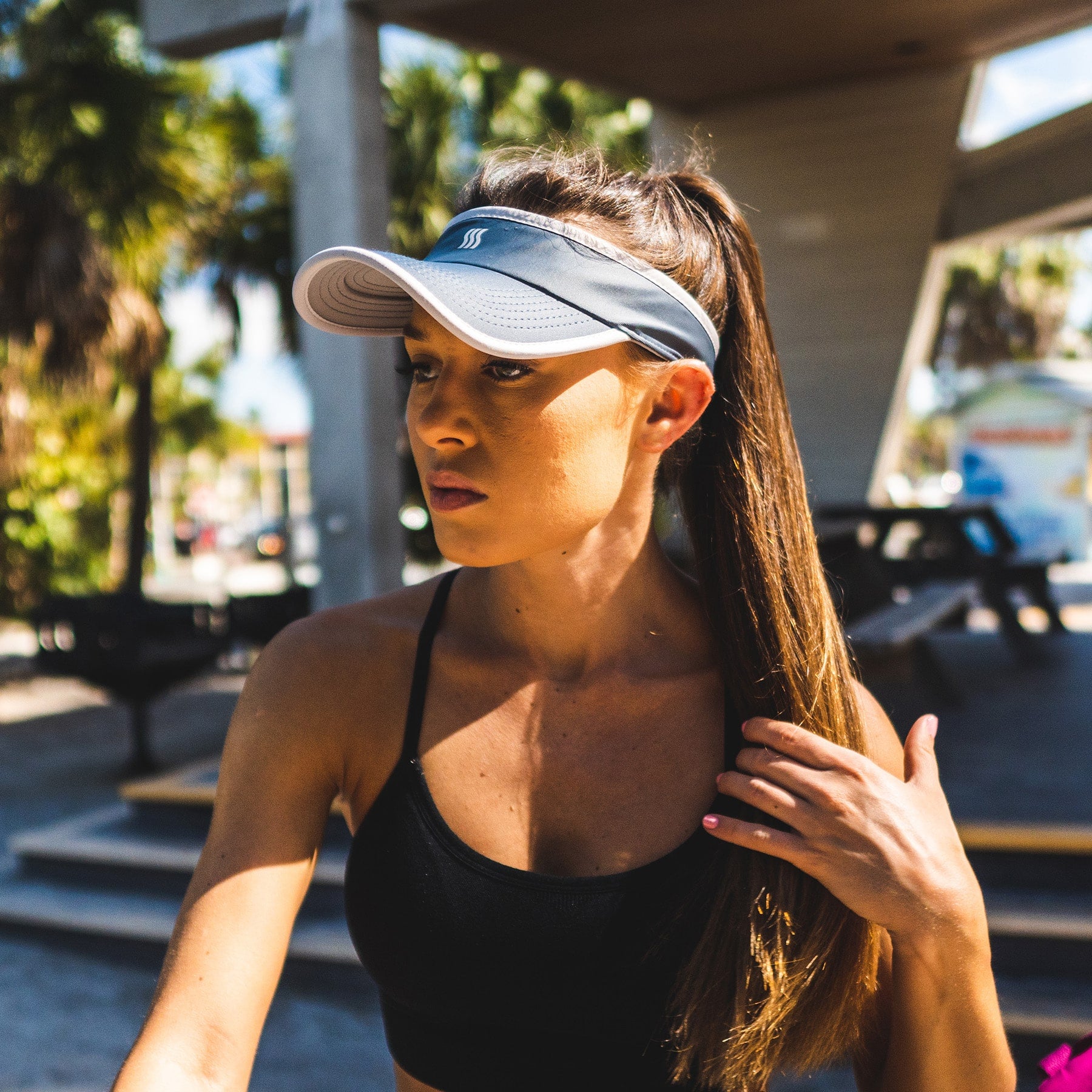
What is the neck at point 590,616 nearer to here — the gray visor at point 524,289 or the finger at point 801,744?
the finger at point 801,744

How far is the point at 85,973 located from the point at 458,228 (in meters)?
4.01

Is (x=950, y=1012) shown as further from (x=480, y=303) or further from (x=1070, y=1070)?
(x=480, y=303)

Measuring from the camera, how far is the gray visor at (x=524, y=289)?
1190 mm

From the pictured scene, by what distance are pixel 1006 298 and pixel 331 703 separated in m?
28.7

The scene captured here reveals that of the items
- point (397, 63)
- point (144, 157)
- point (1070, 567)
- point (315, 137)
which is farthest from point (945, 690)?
point (1070, 567)

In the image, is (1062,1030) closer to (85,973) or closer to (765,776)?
(765,776)

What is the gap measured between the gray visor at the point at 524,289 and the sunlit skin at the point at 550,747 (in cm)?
5

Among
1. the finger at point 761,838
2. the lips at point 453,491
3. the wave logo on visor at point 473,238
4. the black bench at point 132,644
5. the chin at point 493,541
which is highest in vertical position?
the wave logo on visor at point 473,238

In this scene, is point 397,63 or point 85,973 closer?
point 85,973

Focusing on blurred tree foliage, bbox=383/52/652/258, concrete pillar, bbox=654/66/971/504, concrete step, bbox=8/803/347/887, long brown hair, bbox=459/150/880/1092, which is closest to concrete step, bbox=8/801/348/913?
concrete step, bbox=8/803/347/887

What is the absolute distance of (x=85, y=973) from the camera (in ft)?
14.3

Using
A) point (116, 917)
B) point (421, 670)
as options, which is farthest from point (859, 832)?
point (116, 917)

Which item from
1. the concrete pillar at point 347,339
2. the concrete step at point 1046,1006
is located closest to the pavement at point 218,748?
the concrete step at point 1046,1006

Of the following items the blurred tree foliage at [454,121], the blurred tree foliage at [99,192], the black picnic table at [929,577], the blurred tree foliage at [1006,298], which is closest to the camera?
the black picnic table at [929,577]
